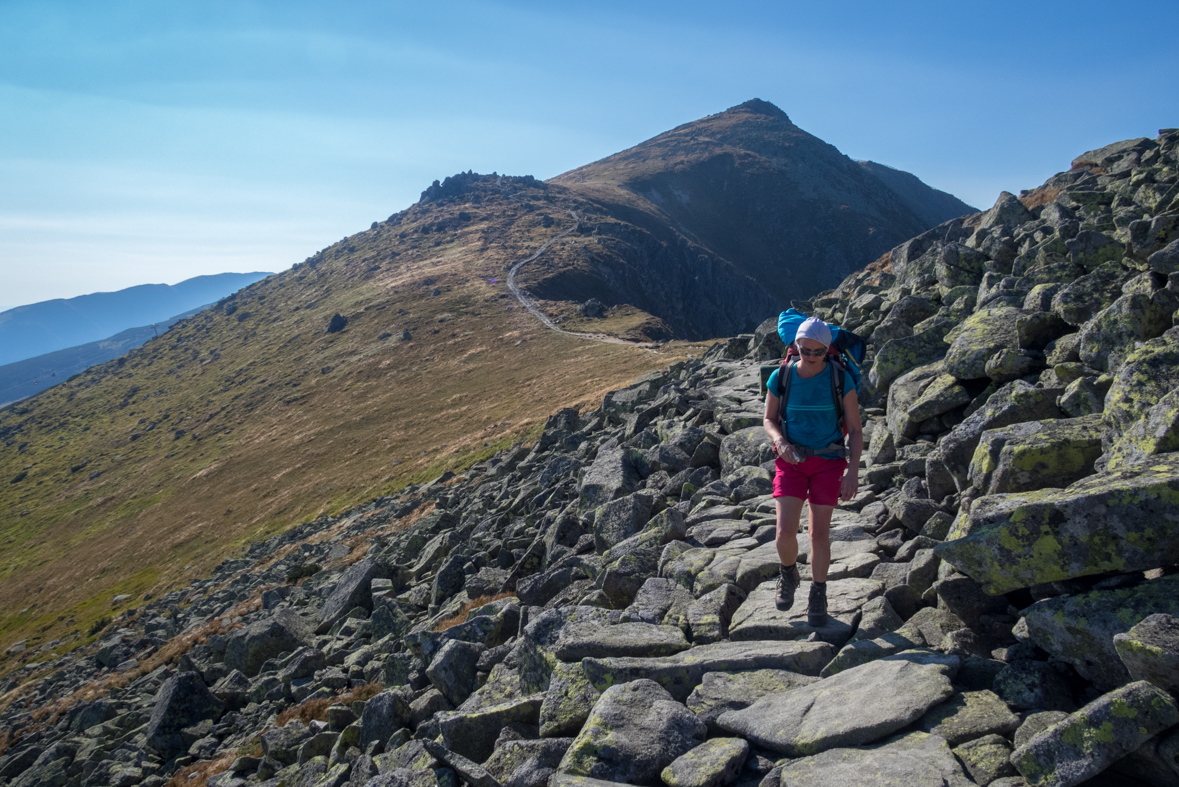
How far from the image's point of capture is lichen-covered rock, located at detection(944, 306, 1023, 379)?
11156mm

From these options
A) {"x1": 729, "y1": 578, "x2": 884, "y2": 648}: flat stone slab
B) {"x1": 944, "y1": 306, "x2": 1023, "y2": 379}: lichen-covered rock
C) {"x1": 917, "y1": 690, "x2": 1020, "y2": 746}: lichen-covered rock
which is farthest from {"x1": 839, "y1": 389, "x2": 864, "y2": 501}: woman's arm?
{"x1": 944, "y1": 306, "x2": 1023, "y2": 379}: lichen-covered rock

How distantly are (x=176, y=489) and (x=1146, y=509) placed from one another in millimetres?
104990

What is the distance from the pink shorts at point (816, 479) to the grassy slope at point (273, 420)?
36.5 metres

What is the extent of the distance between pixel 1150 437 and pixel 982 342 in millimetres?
5402

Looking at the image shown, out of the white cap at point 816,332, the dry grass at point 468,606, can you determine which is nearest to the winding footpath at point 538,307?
the dry grass at point 468,606

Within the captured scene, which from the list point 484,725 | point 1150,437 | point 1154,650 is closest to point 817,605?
point 1154,650

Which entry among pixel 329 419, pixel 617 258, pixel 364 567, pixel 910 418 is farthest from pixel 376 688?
pixel 617 258

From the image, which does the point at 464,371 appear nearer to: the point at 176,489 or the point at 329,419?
the point at 329,419

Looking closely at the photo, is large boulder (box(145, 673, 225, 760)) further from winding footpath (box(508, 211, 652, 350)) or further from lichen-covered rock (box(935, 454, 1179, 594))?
winding footpath (box(508, 211, 652, 350))

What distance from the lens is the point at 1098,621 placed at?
542 cm

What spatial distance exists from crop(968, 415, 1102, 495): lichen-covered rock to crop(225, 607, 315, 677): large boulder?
20410mm

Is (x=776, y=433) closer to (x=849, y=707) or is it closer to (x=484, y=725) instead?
(x=849, y=707)

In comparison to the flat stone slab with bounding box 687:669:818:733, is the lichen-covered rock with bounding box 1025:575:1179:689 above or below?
above

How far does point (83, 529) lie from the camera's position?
89438 millimetres
